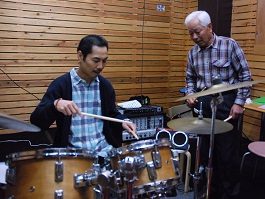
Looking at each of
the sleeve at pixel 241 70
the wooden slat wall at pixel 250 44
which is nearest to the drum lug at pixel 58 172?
the sleeve at pixel 241 70

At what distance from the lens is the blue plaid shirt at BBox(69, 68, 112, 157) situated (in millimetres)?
2123

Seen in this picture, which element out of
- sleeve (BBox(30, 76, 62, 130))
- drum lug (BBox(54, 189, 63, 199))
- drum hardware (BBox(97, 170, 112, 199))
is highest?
sleeve (BBox(30, 76, 62, 130))

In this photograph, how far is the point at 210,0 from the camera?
15.4ft

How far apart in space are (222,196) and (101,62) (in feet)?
5.67

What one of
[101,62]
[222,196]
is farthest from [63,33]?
[222,196]

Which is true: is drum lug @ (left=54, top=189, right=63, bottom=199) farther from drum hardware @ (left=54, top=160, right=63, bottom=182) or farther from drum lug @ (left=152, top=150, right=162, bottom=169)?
drum lug @ (left=152, top=150, right=162, bottom=169)

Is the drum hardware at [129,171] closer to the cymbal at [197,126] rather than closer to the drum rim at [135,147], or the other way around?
the drum rim at [135,147]

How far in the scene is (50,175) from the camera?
1.56 m

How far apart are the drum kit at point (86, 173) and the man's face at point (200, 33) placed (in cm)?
94

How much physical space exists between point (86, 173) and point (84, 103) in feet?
2.32

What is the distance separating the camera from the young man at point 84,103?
2.07 metres

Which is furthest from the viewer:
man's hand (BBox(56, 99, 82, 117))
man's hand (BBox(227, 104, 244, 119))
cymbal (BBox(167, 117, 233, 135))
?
man's hand (BBox(227, 104, 244, 119))

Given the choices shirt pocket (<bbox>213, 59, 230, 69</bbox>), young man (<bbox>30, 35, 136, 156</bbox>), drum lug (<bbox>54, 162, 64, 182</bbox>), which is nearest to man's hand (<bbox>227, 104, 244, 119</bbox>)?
shirt pocket (<bbox>213, 59, 230, 69</bbox>)

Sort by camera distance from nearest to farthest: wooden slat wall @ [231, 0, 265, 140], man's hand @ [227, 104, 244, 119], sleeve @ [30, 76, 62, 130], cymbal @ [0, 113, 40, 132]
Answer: cymbal @ [0, 113, 40, 132] → sleeve @ [30, 76, 62, 130] → man's hand @ [227, 104, 244, 119] → wooden slat wall @ [231, 0, 265, 140]
